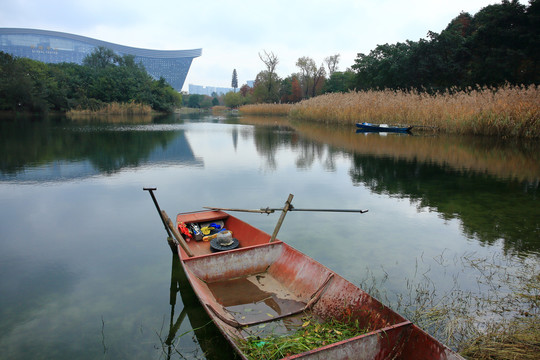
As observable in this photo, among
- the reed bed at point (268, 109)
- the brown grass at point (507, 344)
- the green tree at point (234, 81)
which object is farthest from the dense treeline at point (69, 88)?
the green tree at point (234, 81)

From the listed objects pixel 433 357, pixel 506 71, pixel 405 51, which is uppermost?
pixel 405 51

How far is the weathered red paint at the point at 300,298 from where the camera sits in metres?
2.51

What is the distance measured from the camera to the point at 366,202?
23.6 feet

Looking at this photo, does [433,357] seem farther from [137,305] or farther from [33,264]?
[33,264]

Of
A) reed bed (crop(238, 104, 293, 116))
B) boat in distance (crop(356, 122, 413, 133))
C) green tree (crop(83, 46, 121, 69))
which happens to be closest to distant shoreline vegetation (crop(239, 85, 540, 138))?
boat in distance (crop(356, 122, 413, 133))

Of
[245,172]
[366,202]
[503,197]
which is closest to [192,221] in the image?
[366,202]

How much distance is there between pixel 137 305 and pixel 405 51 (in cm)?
3675

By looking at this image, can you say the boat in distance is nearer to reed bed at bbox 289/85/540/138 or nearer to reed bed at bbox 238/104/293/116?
reed bed at bbox 289/85/540/138

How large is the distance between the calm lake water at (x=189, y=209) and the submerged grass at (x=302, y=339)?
1.18 ft

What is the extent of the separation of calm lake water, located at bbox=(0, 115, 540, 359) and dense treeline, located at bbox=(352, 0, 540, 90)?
53.1ft

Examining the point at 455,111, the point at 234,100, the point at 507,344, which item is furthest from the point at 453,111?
the point at 234,100

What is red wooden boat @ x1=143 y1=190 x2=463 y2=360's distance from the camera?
8.28 ft

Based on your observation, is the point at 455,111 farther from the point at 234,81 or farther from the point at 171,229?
the point at 234,81

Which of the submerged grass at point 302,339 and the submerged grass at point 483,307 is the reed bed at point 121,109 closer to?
the submerged grass at point 483,307
